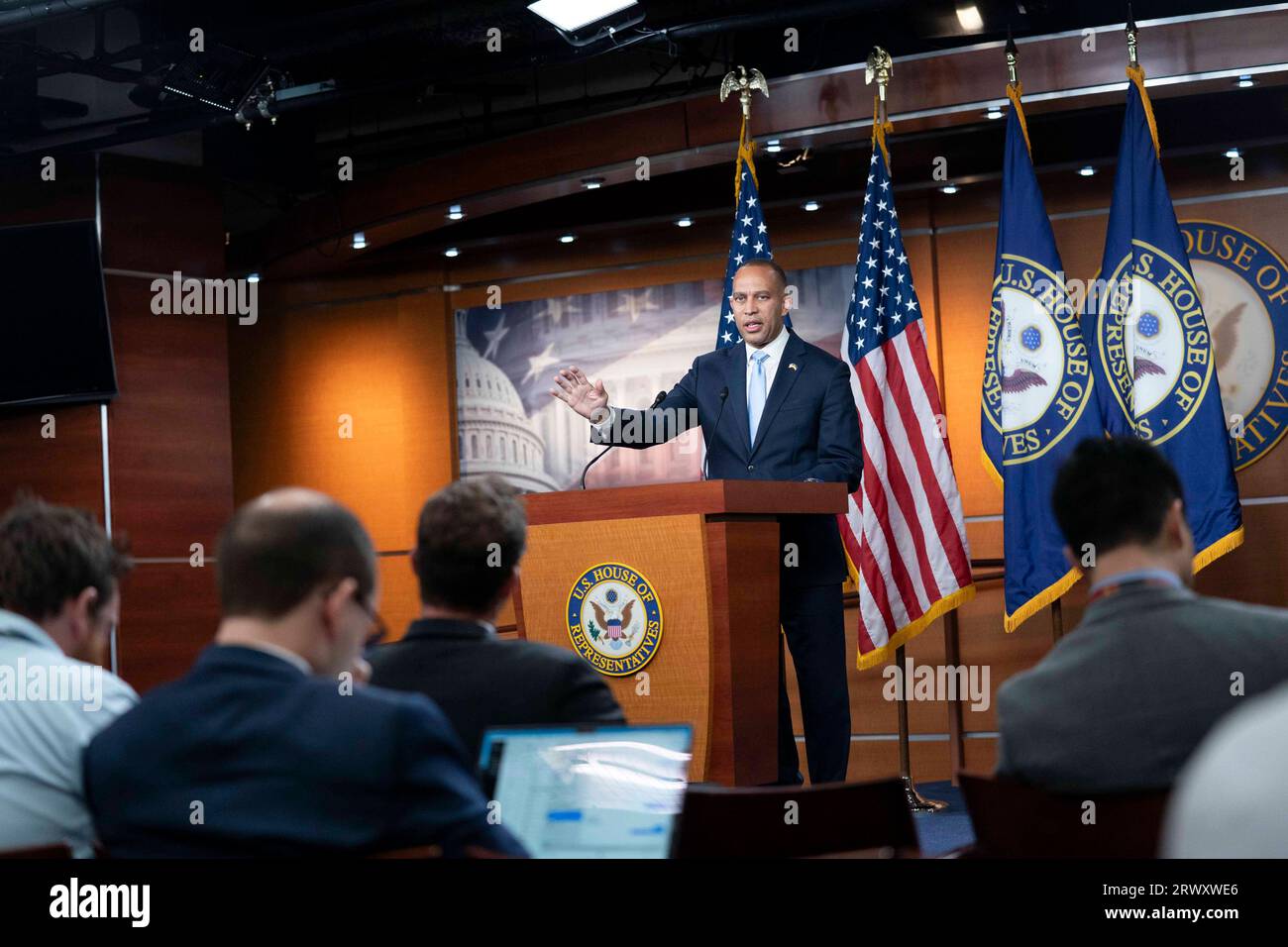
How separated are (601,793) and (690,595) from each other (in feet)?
6.27

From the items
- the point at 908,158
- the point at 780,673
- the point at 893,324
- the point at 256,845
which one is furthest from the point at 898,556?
the point at 256,845

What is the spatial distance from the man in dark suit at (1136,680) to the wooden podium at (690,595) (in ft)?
5.98

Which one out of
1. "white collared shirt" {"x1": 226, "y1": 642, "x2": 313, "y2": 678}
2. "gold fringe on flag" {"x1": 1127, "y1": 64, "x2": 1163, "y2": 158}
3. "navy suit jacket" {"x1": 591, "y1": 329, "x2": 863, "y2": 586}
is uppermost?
"gold fringe on flag" {"x1": 1127, "y1": 64, "x2": 1163, "y2": 158}

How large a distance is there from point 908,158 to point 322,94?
8.78 feet

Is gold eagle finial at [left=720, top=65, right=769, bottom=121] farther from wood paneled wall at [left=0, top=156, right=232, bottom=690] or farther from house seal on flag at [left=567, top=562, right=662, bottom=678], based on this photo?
wood paneled wall at [left=0, top=156, right=232, bottom=690]

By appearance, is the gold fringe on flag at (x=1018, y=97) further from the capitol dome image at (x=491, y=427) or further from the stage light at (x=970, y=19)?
the capitol dome image at (x=491, y=427)

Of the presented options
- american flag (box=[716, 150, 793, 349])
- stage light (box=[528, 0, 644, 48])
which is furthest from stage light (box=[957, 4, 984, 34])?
stage light (box=[528, 0, 644, 48])

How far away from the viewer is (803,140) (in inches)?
237

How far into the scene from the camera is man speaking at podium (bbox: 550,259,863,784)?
14.1 feet

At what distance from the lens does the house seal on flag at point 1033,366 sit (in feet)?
17.4

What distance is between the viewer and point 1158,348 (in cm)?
528

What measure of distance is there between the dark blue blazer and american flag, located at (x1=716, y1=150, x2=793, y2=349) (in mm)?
4325

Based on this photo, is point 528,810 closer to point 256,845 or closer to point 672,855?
point 672,855

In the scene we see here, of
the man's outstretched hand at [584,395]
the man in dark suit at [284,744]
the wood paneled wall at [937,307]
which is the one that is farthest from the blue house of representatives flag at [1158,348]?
the man in dark suit at [284,744]
